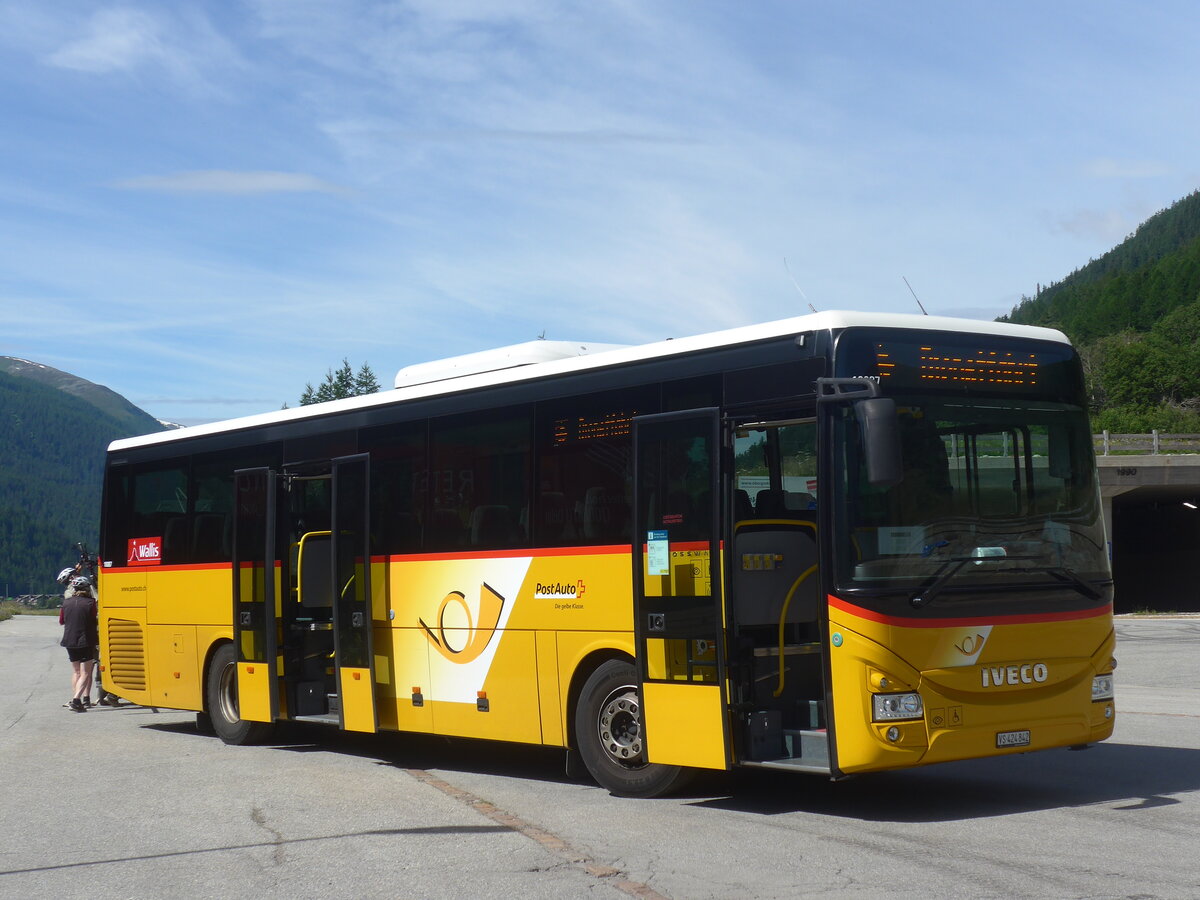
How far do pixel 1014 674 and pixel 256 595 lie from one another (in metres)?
7.87

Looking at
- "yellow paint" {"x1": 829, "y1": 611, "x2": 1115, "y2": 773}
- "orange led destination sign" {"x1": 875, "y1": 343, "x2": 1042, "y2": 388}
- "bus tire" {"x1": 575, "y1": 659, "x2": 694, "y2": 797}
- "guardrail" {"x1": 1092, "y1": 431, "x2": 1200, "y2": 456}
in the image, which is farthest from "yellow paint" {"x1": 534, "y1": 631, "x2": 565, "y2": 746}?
"guardrail" {"x1": 1092, "y1": 431, "x2": 1200, "y2": 456}

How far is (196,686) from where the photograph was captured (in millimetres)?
15508

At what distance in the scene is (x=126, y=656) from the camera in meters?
16.7

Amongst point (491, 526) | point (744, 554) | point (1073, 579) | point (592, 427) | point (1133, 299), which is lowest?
point (1073, 579)

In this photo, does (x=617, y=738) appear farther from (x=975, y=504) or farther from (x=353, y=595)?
(x=353, y=595)

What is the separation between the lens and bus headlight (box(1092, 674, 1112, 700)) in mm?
9422

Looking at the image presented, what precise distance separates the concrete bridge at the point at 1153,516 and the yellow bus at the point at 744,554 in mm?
40669

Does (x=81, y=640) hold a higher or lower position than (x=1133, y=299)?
lower

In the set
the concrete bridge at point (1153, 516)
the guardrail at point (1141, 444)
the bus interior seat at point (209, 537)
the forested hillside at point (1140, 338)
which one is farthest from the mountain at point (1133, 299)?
the bus interior seat at point (209, 537)

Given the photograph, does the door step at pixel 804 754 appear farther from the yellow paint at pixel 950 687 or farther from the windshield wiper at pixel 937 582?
the windshield wiper at pixel 937 582

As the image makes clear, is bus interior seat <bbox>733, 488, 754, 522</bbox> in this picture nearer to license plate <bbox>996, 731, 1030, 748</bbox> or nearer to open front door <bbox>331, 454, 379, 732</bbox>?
license plate <bbox>996, 731, 1030, 748</bbox>

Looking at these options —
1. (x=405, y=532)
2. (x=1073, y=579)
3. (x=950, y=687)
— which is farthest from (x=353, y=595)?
(x=1073, y=579)

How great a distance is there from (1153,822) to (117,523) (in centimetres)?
1237

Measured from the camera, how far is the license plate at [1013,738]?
8875 millimetres
